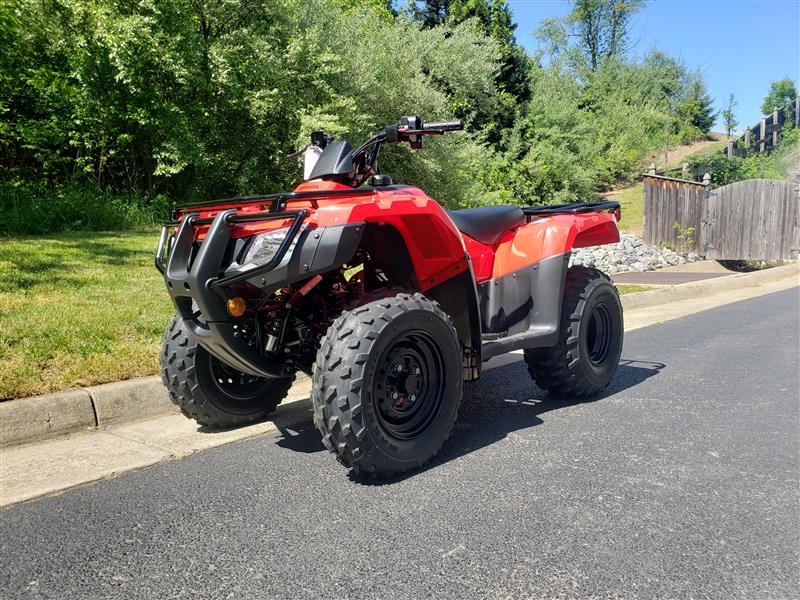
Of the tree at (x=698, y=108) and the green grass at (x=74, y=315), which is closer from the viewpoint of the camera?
the green grass at (x=74, y=315)

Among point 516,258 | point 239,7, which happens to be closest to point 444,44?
point 239,7

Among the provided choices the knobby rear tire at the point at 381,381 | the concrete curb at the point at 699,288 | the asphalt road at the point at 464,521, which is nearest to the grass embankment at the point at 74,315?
the asphalt road at the point at 464,521

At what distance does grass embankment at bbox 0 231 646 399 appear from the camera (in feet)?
13.5

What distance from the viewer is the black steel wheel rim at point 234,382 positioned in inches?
146

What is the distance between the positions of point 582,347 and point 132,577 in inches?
120

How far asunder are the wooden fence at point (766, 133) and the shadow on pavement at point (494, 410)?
103 ft

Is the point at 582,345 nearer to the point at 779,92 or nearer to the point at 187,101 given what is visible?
the point at 187,101

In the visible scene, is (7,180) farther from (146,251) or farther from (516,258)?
(516,258)

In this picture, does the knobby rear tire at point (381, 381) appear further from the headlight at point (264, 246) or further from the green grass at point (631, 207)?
the green grass at point (631, 207)

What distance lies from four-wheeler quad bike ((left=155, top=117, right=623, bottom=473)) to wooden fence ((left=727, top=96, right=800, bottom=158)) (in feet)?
107

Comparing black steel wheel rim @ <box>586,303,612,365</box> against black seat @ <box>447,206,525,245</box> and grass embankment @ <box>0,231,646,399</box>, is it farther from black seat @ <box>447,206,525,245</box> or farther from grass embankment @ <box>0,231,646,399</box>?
grass embankment @ <box>0,231,646,399</box>

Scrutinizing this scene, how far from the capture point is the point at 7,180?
42.0 ft

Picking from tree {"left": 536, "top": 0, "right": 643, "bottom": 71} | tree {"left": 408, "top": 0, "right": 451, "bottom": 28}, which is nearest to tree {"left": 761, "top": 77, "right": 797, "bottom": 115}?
tree {"left": 536, "top": 0, "right": 643, "bottom": 71}

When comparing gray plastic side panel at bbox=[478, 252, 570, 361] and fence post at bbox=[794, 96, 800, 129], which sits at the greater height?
fence post at bbox=[794, 96, 800, 129]
